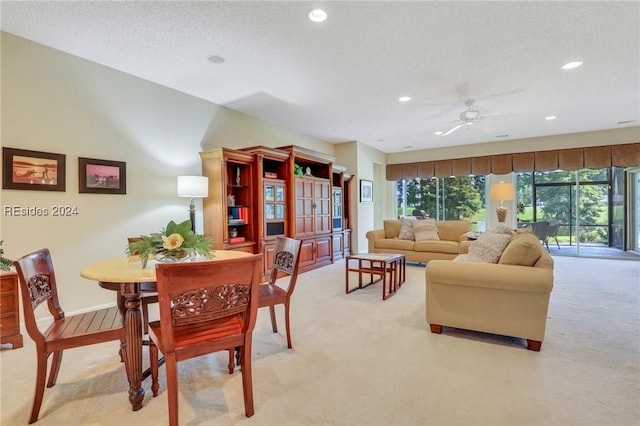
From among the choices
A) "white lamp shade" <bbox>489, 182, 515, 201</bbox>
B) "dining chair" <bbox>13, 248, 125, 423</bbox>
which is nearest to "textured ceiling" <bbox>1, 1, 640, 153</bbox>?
"white lamp shade" <bbox>489, 182, 515, 201</bbox>

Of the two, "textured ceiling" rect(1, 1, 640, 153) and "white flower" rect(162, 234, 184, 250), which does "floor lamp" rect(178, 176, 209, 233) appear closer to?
"textured ceiling" rect(1, 1, 640, 153)

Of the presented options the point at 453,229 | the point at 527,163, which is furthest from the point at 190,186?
the point at 527,163

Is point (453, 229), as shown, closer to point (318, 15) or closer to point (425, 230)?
point (425, 230)

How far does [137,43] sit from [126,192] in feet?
5.11

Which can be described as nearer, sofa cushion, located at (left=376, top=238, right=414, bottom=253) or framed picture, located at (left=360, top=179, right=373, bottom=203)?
sofa cushion, located at (left=376, top=238, right=414, bottom=253)

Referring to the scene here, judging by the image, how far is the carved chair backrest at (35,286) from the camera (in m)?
1.49

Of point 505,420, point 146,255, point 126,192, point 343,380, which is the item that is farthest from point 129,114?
point 505,420

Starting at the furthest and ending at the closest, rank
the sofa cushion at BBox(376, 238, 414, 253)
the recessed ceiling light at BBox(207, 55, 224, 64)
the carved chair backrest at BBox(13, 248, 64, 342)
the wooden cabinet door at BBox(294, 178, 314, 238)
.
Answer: the sofa cushion at BBox(376, 238, 414, 253) < the wooden cabinet door at BBox(294, 178, 314, 238) < the recessed ceiling light at BBox(207, 55, 224, 64) < the carved chair backrest at BBox(13, 248, 64, 342)

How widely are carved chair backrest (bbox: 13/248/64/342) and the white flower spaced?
63 centimetres

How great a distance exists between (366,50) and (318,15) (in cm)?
71

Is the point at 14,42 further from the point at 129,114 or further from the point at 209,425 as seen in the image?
the point at 209,425

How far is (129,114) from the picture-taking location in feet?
11.5

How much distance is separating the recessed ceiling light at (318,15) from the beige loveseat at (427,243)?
3.96 m

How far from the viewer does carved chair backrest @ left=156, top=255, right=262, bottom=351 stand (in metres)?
1.35
